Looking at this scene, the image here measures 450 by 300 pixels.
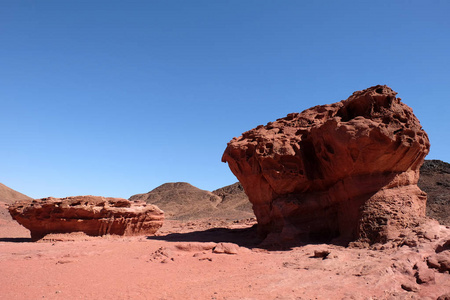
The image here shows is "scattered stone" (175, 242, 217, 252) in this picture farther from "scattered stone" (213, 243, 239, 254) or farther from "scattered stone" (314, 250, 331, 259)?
"scattered stone" (314, 250, 331, 259)

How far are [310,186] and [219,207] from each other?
114 feet

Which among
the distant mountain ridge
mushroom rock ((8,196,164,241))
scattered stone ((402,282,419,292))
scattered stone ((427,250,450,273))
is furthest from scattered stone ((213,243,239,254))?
the distant mountain ridge

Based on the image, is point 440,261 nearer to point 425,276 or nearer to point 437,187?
A: point 425,276

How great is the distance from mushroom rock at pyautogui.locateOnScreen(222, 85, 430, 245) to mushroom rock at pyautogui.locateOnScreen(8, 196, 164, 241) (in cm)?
620

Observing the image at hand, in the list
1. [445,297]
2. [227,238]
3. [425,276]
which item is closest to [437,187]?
[227,238]

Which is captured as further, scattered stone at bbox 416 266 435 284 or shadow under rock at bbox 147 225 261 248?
shadow under rock at bbox 147 225 261 248

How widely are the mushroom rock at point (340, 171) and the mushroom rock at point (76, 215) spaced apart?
20.4 ft

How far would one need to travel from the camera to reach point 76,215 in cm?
1438

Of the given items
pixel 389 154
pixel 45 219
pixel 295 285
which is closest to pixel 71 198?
pixel 45 219

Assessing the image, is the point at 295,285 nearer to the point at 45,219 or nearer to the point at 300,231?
the point at 300,231

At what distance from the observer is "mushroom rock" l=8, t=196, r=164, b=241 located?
14.3 m

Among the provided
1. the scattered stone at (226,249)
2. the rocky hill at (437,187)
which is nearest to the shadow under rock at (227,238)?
the scattered stone at (226,249)

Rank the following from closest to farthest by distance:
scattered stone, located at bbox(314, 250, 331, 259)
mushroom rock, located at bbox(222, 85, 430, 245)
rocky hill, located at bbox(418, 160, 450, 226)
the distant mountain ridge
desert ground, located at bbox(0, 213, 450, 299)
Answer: desert ground, located at bbox(0, 213, 450, 299) < scattered stone, located at bbox(314, 250, 331, 259) < mushroom rock, located at bbox(222, 85, 430, 245) < rocky hill, located at bbox(418, 160, 450, 226) < the distant mountain ridge

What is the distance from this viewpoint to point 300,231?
10.9m
